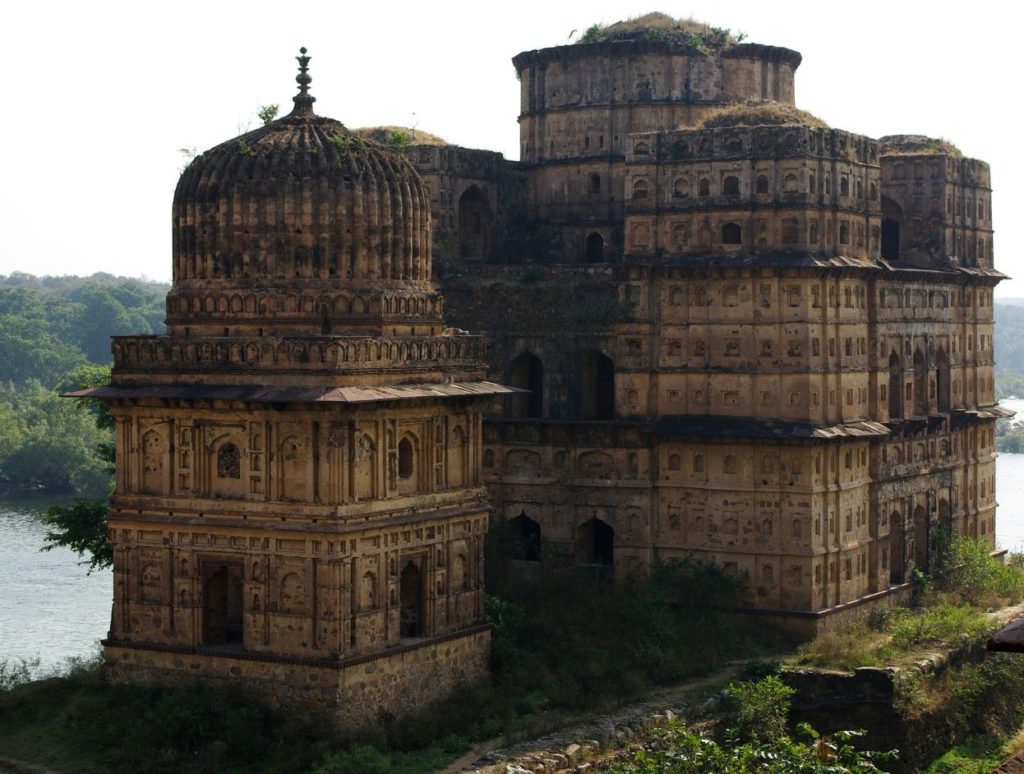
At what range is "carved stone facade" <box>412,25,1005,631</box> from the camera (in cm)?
3186

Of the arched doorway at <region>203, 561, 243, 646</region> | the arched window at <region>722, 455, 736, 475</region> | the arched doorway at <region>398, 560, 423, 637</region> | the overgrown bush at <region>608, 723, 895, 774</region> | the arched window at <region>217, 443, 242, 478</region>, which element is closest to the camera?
the overgrown bush at <region>608, 723, 895, 774</region>

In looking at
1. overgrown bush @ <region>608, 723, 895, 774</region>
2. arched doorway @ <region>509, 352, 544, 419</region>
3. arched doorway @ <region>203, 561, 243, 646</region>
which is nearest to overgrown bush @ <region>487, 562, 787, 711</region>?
arched doorway @ <region>509, 352, 544, 419</region>

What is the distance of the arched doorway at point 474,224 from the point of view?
3562 cm

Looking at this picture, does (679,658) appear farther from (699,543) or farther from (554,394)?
(554,394)

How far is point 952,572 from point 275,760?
1590cm

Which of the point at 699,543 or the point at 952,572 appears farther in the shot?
the point at 952,572

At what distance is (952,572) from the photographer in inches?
1442

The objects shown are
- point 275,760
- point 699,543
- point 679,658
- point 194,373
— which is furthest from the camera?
point 699,543

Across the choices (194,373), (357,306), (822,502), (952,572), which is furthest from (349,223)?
(952,572)

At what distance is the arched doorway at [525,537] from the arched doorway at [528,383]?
1744mm

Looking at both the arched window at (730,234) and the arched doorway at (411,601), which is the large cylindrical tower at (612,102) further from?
the arched doorway at (411,601)

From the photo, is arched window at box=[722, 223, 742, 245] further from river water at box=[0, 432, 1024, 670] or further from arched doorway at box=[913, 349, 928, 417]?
river water at box=[0, 432, 1024, 670]

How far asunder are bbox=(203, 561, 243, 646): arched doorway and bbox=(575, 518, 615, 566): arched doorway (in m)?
7.24

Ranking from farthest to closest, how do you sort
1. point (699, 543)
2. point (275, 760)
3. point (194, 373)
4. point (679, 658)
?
point (699, 543), point (679, 658), point (194, 373), point (275, 760)
